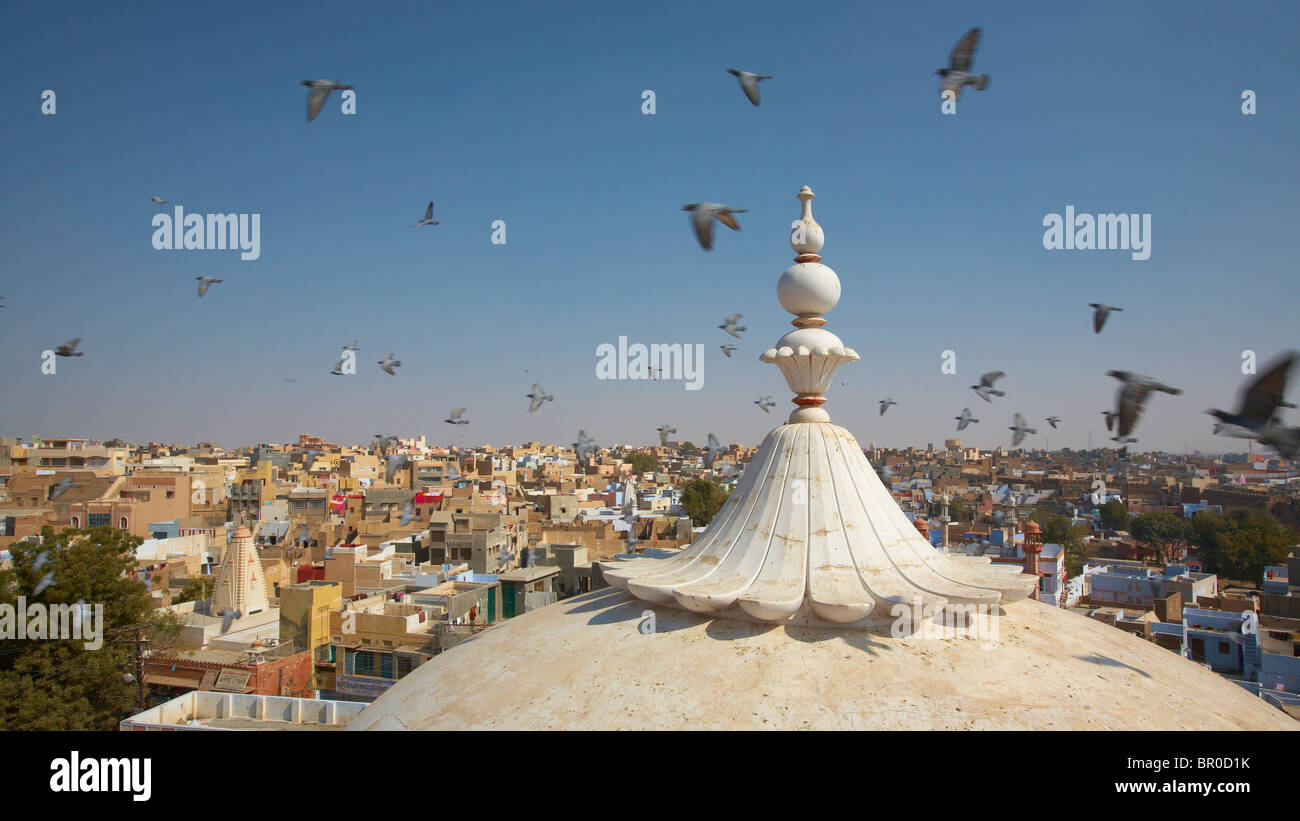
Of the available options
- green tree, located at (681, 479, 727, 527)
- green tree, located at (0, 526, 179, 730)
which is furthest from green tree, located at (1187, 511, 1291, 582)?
green tree, located at (0, 526, 179, 730)

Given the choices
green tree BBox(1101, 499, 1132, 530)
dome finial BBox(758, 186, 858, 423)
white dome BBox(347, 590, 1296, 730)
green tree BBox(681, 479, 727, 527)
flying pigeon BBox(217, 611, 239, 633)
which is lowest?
green tree BBox(1101, 499, 1132, 530)

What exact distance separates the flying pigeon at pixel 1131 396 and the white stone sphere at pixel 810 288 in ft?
7.96

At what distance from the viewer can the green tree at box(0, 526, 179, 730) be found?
17828 mm

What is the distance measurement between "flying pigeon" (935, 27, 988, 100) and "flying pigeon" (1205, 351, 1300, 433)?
14.5 ft

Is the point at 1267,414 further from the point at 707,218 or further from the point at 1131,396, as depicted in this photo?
the point at 707,218

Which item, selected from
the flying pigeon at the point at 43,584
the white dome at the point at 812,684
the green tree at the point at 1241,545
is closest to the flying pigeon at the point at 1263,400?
the white dome at the point at 812,684

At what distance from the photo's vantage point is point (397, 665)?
70.5ft

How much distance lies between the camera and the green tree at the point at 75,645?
17828 mm

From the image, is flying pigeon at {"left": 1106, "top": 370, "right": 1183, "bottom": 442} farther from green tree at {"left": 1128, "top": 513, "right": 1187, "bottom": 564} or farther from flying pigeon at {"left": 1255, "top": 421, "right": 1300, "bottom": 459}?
green tree at {"left": 1128, "top": 513, "right": 1187, "bottom": 564}
